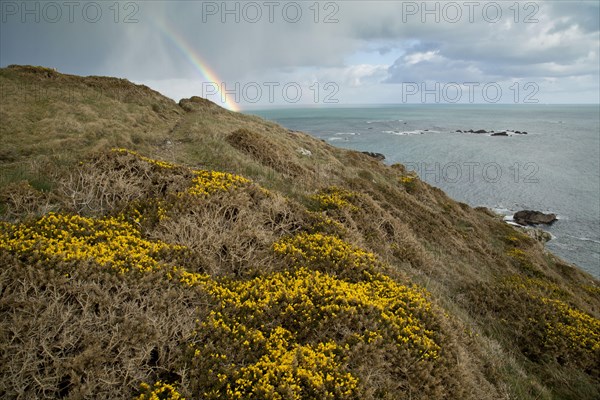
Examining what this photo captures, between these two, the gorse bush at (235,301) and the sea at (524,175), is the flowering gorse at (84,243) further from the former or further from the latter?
the sea at (524,175)

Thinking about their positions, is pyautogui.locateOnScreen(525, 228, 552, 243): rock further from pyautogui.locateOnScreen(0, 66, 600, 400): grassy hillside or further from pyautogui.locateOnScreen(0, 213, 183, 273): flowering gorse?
pyautogui.locateOnScreen(0, 213, 183, 273): flowering gorse

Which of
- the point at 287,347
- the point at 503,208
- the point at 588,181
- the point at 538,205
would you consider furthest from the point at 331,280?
the point at 588,181

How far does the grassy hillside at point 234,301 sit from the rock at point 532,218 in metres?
32.2

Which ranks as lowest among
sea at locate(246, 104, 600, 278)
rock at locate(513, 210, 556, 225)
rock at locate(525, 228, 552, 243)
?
rock at locate(525, 228, 552, 243)

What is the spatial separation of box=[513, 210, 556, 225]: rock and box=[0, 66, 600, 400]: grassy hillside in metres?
32.2

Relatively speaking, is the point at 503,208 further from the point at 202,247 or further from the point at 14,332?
the point at 14,332

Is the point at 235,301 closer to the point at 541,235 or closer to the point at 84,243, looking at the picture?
the point at 84,243

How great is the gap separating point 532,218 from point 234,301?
154 ft

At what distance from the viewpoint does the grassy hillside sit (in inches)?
205

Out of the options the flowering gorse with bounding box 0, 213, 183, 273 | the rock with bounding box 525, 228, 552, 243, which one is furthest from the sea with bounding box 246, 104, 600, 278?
the flowering gorse with bounding box 0, 213, 183, 273

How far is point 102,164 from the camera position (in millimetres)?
10320

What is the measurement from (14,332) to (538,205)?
57.7 metres

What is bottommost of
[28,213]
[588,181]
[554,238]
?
[554,238]

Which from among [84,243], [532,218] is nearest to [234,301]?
[84,243]
